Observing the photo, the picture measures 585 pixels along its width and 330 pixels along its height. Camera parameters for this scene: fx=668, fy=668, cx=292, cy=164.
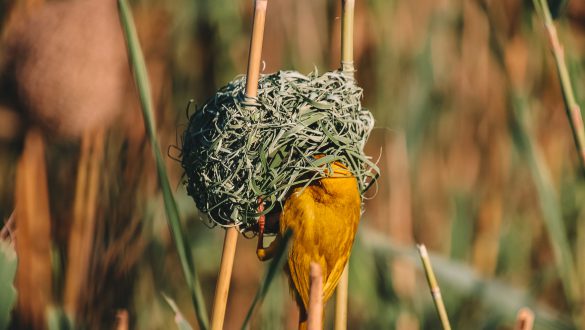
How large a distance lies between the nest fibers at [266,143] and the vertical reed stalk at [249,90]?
0.04m

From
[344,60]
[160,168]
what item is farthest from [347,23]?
[160,168]

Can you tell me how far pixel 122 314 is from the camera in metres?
0.71

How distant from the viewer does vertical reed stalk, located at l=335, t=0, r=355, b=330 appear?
82 cm

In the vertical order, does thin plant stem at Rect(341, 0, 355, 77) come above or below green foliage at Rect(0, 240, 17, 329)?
above

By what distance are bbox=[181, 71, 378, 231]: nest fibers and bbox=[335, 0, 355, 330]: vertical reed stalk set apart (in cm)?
2

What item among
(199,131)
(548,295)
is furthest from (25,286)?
(548,295)

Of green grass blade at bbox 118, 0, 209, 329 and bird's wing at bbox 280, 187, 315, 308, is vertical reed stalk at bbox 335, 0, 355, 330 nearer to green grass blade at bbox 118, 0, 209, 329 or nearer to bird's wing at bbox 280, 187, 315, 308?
bird's wing at bbox 280, 187, 315, 308

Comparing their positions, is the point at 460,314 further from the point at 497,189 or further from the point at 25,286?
the point at 25,286

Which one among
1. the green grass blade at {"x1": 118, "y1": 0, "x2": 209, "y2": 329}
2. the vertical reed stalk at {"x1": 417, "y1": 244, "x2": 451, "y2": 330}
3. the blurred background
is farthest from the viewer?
the blurred background

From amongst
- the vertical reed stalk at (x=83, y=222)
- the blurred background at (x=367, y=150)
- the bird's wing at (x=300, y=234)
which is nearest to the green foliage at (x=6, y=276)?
the blurred background at (x=367, y=150)

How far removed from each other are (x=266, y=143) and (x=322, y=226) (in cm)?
12

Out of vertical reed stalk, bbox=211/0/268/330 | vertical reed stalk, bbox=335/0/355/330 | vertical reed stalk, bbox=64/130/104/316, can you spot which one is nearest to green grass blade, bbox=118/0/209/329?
vertical reed stalk, bbox=211/0/268/330

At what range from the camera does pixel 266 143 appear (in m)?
0.80

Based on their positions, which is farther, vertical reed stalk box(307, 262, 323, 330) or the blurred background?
the blurred background
